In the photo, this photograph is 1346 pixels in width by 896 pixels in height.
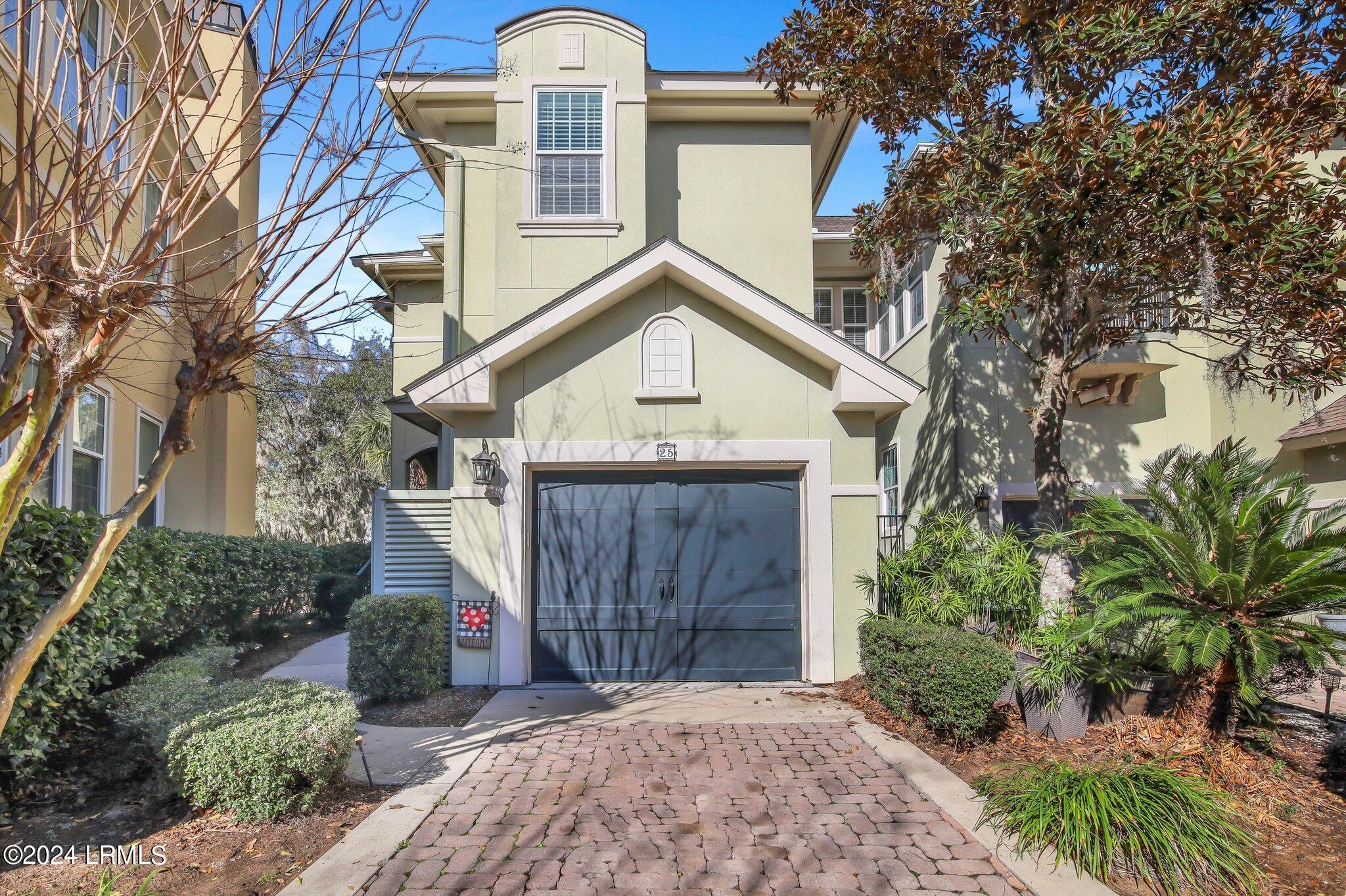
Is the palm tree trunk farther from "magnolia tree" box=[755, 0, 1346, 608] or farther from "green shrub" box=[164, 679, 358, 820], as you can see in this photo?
"green shrub" box=[164, 679, 358, 820]

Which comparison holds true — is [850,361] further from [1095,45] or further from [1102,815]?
[1102,815]

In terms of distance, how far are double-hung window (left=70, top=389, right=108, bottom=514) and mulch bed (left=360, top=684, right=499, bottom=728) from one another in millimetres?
3947

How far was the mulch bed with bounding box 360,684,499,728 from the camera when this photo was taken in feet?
26.0

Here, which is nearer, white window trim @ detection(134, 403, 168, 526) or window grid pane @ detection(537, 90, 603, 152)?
white window trim @ detection(134, 403, 168, 526)

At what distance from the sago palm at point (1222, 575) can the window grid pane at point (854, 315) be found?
9.08m

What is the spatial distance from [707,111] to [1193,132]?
6.89 metres

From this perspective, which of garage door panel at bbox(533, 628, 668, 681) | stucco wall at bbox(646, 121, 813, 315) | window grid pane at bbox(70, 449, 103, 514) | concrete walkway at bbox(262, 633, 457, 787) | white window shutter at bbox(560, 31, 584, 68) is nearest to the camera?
concrete walkway at bbox(262, 633, 457, 787)

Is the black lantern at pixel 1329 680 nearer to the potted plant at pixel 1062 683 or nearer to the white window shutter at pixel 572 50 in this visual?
the potted plant at pixel 1062 683

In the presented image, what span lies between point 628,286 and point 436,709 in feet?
16.3

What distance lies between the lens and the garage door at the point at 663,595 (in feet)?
31.7

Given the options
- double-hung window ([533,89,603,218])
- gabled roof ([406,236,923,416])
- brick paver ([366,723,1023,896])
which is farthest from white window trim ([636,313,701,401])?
brick paver ([366,723,1023,896])

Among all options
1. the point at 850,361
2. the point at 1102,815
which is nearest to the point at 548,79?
the point at 850,361

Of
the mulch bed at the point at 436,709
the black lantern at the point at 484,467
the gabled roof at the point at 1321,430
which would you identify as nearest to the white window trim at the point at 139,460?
the black lantern at the point at 484,467

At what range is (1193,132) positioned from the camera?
6.73 meters
